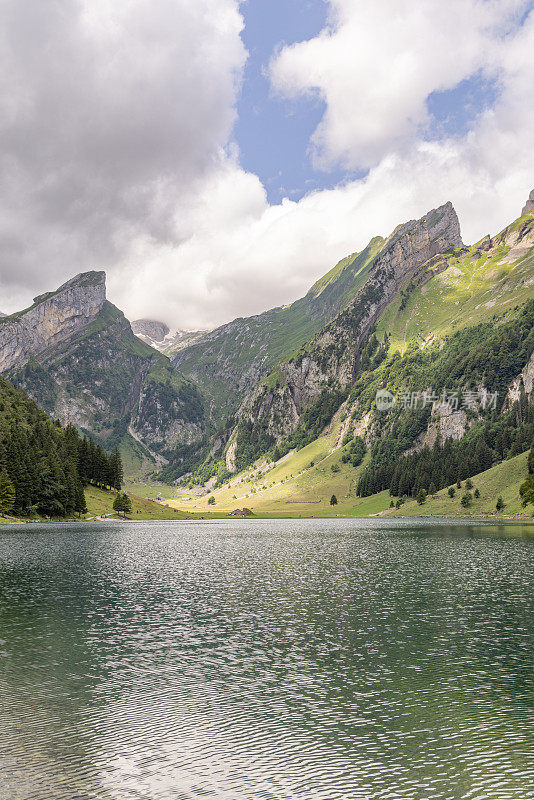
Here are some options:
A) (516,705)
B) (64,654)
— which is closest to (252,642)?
(64,654)

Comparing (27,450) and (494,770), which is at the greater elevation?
(27,450)

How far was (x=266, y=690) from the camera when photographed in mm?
28469

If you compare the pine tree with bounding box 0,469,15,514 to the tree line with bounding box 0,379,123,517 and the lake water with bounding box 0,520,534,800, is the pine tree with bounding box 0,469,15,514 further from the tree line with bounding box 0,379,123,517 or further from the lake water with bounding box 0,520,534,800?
the lake water with bounding box 0,520,534,800

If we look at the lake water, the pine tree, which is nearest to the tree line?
the pine tree

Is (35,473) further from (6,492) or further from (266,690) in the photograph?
(266,690)

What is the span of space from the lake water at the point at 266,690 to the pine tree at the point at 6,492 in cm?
9704

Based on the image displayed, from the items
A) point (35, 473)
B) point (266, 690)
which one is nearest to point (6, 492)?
point (35, 473)

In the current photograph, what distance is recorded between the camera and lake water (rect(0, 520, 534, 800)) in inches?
732

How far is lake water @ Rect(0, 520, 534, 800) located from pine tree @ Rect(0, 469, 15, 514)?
97.0 m

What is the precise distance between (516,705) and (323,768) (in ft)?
39.8

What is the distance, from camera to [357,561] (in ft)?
291

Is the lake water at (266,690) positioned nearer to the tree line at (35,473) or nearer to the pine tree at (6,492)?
the pine tree at (6,492)

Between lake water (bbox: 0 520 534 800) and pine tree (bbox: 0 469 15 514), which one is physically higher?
pine tree (bbox: 0 469 15 514)

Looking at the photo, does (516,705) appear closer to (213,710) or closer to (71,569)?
(213,710)
